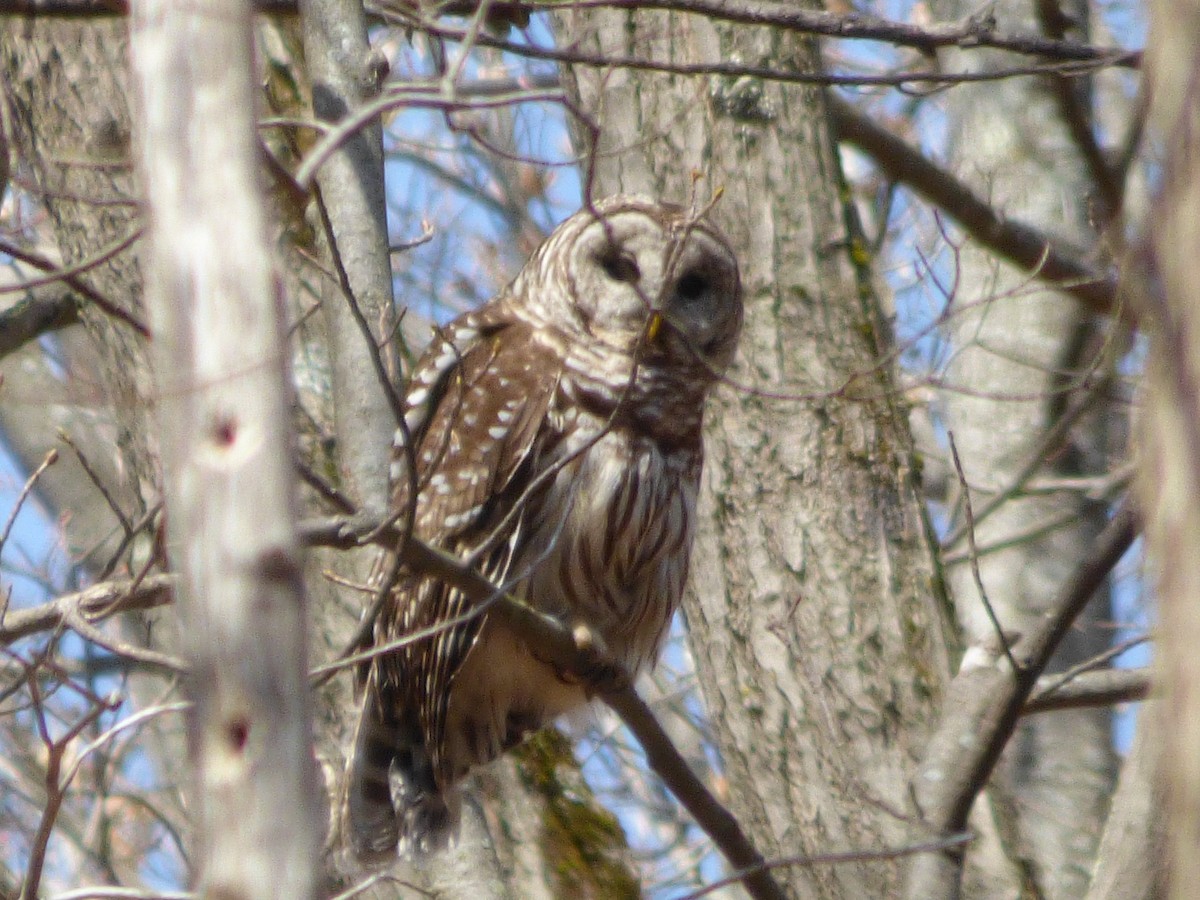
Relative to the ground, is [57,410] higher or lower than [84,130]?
higher

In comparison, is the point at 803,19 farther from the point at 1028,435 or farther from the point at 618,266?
the point at 1028,435

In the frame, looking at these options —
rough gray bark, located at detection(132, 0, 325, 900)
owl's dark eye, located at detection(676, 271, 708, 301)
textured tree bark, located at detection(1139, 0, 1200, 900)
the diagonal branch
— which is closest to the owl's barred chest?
owl's dark eye, located at detection(676, 271, 708, 301)

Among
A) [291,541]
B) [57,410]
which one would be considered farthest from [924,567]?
[57,410]

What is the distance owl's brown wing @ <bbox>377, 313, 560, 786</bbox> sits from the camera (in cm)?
423

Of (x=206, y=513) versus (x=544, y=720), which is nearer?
(x=206, y=513)

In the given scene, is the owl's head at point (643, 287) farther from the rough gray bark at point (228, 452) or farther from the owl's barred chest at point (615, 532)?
the rough gray bark at point (228, 452)

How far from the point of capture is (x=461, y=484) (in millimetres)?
A: 4297

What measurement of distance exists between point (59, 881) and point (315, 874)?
30.6 ft

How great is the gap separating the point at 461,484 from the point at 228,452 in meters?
2.35

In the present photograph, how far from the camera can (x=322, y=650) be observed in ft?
15.8

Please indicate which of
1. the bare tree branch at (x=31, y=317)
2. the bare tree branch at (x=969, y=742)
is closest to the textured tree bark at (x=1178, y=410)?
the bare tree branch at (x=969, y=742)

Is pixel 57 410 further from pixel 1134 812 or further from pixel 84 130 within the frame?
pixel 1134 812

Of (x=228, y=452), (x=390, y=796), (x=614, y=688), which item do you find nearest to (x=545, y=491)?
(x=614, y=688)

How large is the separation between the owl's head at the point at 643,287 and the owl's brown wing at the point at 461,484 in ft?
0.86
